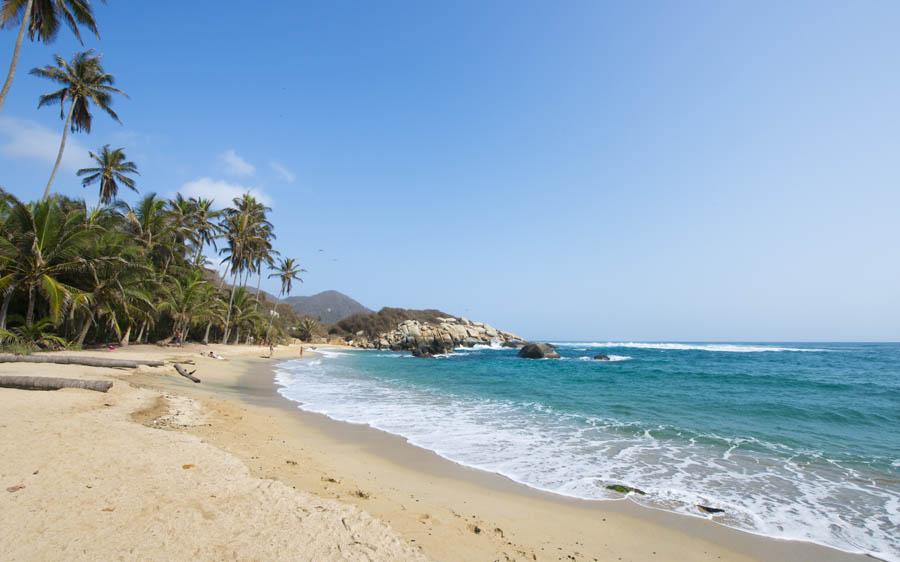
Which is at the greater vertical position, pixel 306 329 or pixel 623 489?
pixel 306 329

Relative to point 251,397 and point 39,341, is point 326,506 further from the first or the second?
point 39,341

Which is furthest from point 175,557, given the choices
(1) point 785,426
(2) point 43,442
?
(1) point 785,426

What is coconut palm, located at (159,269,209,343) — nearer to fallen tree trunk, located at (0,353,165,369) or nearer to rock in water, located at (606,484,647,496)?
fallen tree trunk, located at (0,353,165,369)

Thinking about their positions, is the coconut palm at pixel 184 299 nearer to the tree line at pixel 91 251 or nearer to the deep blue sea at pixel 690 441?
the tree line at pixel 91 251

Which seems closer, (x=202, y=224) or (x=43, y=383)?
(x=43, y=383)

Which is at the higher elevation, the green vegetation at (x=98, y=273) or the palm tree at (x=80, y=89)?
the palm tree at (x=80, y=89)

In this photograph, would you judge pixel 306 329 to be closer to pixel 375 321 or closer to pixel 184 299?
pixel 375 321

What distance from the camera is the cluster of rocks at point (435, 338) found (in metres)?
57.0

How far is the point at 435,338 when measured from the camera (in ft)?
188

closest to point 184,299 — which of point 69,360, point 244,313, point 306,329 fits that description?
point 244,313

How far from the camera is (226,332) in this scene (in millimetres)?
41219

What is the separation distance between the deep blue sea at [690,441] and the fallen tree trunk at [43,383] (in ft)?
18.6

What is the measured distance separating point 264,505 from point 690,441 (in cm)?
1038

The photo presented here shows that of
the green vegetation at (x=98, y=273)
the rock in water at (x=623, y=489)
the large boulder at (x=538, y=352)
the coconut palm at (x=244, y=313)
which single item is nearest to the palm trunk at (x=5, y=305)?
the green vegetation at (x=98, y=273)
